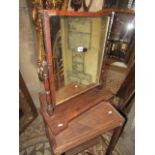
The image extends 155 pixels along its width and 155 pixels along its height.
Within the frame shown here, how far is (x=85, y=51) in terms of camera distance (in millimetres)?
915

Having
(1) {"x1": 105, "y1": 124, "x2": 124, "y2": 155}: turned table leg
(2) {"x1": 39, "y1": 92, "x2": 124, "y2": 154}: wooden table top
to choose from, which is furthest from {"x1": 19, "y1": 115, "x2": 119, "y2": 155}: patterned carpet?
(2) {"x1": 39, "y1": 92, "x2": 124, "y2": 154}: wooden table top

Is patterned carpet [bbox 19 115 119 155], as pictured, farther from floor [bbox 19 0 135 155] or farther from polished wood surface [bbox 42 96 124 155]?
polished wood surface [bbox 42 96 124 155]

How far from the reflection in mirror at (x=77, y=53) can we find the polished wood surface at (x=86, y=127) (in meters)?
0.17

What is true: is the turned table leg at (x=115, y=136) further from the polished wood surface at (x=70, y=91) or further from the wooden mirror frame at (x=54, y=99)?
the polished wood surface at (x=70, y=91)

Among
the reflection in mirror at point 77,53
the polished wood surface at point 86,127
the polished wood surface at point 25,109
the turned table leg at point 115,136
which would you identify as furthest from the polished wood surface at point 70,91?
the polished wood surface at point 25,109

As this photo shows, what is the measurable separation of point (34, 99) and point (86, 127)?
85 cm

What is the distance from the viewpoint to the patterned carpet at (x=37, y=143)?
4.11ft

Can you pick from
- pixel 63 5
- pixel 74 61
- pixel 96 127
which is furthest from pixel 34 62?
pixel 96 127

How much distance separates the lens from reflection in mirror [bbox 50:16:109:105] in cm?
73

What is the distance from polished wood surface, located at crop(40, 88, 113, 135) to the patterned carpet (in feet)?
1.89

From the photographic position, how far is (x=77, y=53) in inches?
35.9
